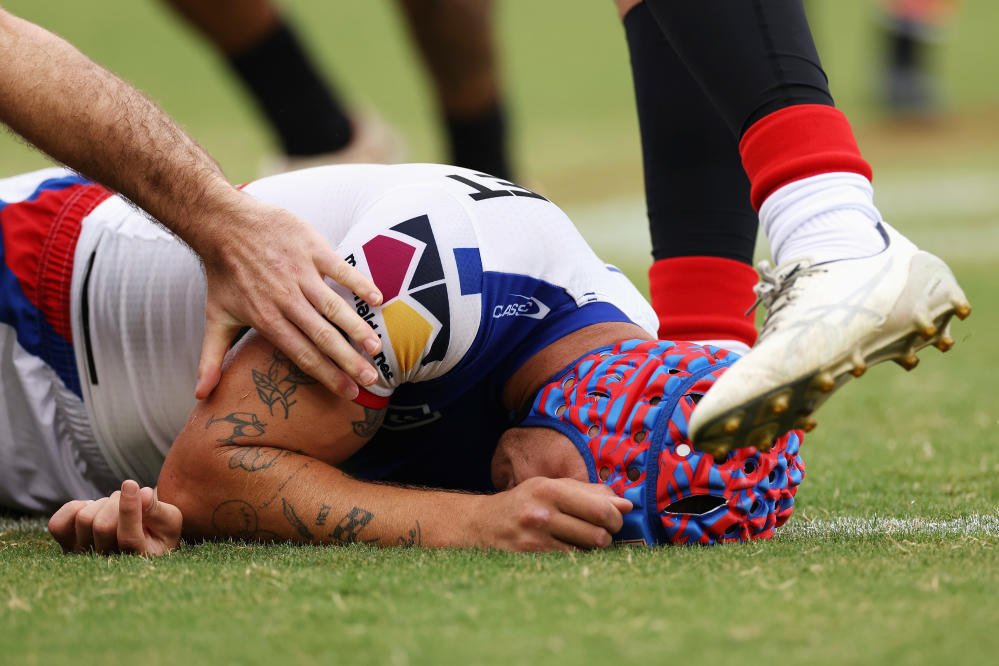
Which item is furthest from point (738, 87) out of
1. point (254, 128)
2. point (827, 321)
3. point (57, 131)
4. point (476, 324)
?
point (254, 128)

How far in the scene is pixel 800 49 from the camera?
159 centimetres

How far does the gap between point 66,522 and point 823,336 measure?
964 millimetres

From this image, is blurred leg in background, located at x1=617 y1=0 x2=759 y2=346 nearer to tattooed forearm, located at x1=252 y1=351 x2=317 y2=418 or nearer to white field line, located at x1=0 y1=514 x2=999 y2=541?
white field line, located at x1=0 y1=514 x2=999 y2=541

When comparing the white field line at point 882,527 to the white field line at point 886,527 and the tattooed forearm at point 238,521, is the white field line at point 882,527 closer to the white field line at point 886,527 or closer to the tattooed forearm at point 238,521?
the white field line at point 886,527

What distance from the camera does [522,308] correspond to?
5.48ft

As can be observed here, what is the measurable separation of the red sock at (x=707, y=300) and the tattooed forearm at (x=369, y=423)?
64 cm

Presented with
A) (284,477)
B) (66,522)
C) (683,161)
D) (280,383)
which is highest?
(683,161)

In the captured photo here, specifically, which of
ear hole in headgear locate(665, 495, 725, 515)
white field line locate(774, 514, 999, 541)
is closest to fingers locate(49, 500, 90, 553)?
ear hole in headgear locate(665, 495, 725, 515)

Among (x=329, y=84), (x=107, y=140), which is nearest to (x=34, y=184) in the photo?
(x=107, y=140)

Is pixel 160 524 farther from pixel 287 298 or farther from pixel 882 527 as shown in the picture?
pixel 882 527

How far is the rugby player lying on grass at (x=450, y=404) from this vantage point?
1521mm

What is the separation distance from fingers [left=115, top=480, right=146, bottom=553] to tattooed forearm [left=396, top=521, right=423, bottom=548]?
0.32 metres

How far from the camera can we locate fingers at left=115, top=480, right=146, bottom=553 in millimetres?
1512

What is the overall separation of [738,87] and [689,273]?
0.55 meters
